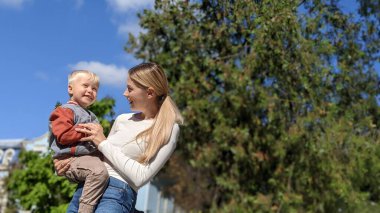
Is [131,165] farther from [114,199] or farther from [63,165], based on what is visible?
[63,165]

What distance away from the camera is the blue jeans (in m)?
2.33

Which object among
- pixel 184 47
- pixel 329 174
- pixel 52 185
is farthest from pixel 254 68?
pixel 52 185

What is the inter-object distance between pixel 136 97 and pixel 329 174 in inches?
361

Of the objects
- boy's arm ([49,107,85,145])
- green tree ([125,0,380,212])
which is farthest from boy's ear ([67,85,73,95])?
green tree ([125,0,380,212])

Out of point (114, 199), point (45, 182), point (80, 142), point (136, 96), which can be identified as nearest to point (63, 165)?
point (80, 142)

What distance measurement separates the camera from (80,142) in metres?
2.43

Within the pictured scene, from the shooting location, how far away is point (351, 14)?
41.8 feet

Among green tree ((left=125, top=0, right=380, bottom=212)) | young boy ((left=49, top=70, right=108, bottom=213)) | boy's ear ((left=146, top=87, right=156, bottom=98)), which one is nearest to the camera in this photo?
young boy ((left=49, top=70, right=108, bottom=213))

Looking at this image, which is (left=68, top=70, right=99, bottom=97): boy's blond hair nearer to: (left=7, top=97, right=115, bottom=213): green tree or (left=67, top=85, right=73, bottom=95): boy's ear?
(left=67, top=85, right=73, bottom=95): boy's ear

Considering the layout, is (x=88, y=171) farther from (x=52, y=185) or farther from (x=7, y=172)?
(x=7, y=172)

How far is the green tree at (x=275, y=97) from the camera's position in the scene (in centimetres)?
1100

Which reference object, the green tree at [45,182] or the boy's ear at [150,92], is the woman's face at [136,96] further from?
the green tree at [45,182]

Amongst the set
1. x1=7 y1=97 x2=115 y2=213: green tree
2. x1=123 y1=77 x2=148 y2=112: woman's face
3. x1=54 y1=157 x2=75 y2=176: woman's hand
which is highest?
x1=7 y1=97 x2=115 y2=213: green tree

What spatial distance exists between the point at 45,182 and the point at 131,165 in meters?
8.24
